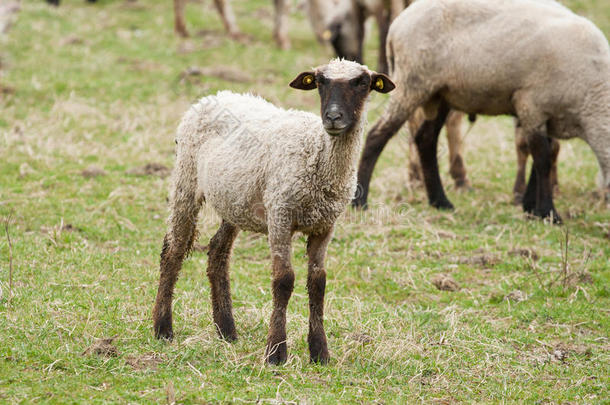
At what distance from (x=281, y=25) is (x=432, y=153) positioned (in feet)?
30.6

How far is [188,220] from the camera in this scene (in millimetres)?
6102

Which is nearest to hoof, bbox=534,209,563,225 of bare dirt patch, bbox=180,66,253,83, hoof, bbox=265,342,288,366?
hoof, bbox=265,342,288,366

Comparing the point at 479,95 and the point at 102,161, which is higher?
the point at 479,95

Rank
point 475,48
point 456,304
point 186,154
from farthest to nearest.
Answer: point 475,48, point 456,304, point 186,154

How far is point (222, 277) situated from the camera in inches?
242

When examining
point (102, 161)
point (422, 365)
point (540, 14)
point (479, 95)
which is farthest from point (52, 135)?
point (422, 365)

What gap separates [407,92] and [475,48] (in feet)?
3.02

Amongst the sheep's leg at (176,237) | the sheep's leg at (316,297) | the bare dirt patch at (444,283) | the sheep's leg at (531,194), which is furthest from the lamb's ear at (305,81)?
the sheep's leg at (531,194)

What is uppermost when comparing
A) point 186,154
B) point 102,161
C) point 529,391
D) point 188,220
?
point 186,154

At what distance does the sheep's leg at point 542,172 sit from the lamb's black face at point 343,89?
14.9ft

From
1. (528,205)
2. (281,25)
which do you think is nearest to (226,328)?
(528,205)

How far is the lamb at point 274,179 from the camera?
528cm

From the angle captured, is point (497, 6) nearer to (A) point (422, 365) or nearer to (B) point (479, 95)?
(B) point (479, 95)

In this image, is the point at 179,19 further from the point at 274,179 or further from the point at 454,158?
the point at 274,179
